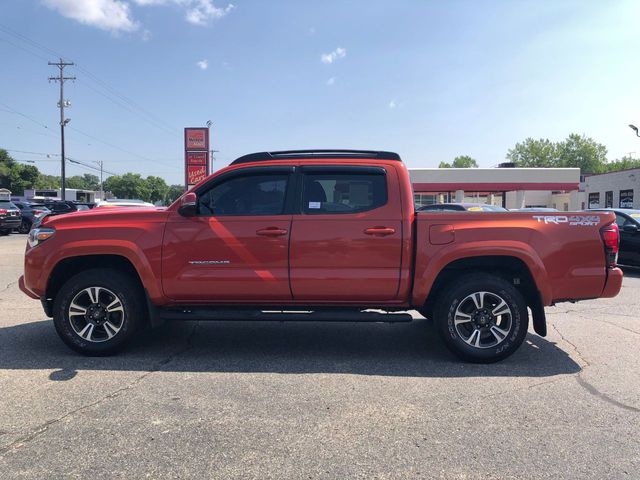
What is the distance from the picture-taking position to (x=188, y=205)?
4867 millimetres

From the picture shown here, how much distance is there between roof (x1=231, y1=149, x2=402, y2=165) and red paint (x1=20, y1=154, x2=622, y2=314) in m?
0.30

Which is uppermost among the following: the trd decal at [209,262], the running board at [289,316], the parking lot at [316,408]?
the trd decal at [209,262]

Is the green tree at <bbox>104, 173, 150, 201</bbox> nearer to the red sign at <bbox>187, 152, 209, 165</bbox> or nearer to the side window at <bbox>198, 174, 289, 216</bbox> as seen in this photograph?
the red sign at <bbox>187, 152, 209, 165</bbox>

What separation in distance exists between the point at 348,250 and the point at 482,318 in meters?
1.51

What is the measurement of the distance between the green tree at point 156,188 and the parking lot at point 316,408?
12387 centimetres

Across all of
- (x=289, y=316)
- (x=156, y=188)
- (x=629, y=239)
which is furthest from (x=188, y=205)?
(x=156, y=188)

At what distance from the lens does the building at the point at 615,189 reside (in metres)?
36.0

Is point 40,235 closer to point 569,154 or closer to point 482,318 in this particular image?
point 482,318

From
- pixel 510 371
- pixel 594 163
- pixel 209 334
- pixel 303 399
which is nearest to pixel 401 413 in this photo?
pixel 303 399

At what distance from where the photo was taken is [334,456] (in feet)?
10.3

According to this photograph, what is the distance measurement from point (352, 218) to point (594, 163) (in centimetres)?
10839

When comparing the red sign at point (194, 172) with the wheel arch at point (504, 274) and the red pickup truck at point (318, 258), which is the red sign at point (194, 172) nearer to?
the red pickup truck at point (318, 258)

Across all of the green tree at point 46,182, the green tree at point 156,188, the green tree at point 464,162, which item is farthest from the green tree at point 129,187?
the green tree at point 464,162

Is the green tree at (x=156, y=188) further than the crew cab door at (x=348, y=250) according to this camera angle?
Yes
